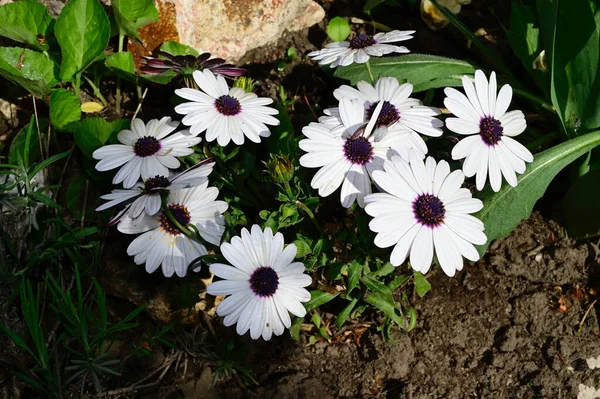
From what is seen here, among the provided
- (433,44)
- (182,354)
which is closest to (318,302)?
(182,354)

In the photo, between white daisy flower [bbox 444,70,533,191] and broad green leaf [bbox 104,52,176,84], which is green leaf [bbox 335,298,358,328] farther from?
broad green leaf [bbox 104,52,176,84]

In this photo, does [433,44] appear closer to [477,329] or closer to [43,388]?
[477,329]

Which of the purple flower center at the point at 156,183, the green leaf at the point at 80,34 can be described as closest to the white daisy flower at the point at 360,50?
the purple flower center at the point at 156,183

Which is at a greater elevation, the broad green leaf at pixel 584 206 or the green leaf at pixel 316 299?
the broad green leaf at pixel 584 206

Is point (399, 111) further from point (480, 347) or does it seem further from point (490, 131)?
point (480, 347)

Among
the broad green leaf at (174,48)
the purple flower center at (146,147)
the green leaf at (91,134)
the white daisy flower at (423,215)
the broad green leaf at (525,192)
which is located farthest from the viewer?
the broad green leaf at (174,48)

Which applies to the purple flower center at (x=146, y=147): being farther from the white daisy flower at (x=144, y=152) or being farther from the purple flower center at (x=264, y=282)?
the purple flower center at (x=264, y=282)

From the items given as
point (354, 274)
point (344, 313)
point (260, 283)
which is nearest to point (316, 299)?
point (344, 313)

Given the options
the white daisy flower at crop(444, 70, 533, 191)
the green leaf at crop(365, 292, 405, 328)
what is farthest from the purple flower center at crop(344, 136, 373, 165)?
the green leaf at crop(365, 292, 405, 328)
